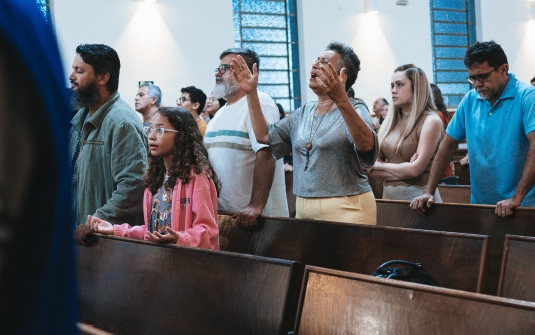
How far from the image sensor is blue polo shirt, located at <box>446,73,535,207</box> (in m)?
3.47

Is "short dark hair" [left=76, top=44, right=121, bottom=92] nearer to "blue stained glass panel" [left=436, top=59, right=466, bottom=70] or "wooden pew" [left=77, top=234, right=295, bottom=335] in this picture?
"wooden pew" [left=77, top=234, right=295, bottom=335]

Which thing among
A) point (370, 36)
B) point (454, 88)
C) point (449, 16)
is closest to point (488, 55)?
point (370, 36)

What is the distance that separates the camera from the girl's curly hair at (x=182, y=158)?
3014 mm

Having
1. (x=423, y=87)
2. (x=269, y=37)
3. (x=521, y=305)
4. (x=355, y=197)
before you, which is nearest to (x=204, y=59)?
(x=269, y=37)

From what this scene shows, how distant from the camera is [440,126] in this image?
12.5ft

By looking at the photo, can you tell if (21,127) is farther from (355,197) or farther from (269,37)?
(269,37)

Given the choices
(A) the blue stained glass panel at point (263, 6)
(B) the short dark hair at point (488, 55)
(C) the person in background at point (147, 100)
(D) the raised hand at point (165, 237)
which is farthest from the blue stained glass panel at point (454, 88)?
(D) the raised hand at point (165, 237)

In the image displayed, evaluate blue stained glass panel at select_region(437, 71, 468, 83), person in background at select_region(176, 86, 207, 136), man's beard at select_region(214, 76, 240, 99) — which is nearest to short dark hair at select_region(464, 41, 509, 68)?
man's beard at select_region(214, 76, 240, 99)

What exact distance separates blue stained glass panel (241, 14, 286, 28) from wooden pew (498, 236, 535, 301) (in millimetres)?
9927

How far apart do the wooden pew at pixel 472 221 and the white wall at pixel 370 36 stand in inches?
325

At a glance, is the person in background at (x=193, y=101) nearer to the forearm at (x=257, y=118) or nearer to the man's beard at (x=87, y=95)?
the man's beard at (x=87, y=95)

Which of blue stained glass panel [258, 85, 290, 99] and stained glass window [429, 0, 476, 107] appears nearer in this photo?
blue stained glass panel [258, 85, 290, 99]

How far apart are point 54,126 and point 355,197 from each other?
2.60 m

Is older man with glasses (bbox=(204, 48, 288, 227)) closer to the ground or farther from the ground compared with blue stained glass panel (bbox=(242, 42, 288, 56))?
closer to the ground
